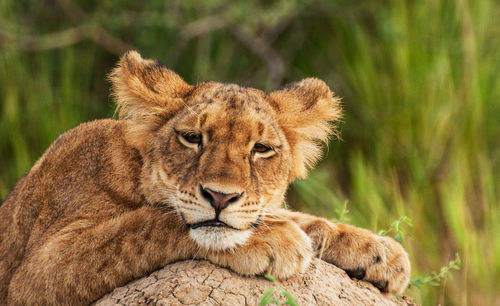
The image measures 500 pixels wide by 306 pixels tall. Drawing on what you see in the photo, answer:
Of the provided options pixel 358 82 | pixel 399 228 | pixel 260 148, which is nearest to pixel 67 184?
pixel 260 148

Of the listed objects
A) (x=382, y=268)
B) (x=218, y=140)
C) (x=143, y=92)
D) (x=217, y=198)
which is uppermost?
(x=143, y=92)

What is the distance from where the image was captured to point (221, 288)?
3.11m

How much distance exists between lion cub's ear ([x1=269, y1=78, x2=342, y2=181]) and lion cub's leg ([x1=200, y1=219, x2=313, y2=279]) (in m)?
0.86

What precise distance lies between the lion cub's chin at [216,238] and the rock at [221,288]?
104 mm

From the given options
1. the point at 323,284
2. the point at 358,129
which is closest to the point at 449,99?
the point at 358,129

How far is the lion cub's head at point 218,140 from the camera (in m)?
3.27

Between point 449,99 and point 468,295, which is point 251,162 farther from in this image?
point 449,99

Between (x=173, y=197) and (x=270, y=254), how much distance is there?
62 cm

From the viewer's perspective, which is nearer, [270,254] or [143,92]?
[270,254]

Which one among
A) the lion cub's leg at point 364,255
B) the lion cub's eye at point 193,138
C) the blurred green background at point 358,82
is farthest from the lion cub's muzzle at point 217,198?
the blurred green background at point 358,82

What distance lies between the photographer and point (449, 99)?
23.7 ft

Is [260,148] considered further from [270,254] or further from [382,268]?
[382,268]

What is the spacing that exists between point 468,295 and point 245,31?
4.79 m

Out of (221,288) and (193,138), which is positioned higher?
(193,138)
